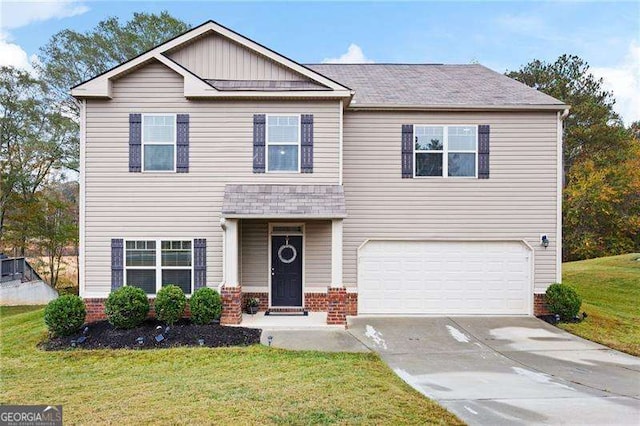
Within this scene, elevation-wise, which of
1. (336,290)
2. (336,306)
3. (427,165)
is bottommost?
(336,306)

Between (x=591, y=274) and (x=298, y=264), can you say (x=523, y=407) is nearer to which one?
(x=298, y=264)

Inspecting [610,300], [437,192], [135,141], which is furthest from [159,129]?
[610,300]

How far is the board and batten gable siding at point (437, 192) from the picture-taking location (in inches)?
445

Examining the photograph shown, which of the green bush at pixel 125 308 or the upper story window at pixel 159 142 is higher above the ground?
the upper story window at pixel 159 142

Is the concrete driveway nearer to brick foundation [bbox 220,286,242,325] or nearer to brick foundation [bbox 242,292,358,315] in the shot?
brick foundation [bbox 242,292,358,315]

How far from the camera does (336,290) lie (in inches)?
384

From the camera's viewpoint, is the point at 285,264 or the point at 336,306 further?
the point at 285,264

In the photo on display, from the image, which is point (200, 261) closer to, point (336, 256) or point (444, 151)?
point (336, 256)

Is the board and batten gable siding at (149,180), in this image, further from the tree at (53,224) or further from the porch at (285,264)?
the tree at (53,224)

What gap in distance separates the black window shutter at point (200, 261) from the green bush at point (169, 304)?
2.21ft

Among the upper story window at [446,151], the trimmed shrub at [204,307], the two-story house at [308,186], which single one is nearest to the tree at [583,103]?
the two-story house at [308,186]

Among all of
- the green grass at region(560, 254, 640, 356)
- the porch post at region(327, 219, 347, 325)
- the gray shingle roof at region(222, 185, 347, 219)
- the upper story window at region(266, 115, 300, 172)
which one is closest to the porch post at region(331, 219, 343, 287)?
the porch post at region(327, 219, 347, 325)

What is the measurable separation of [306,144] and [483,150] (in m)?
4.77

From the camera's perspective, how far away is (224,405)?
5.32m
